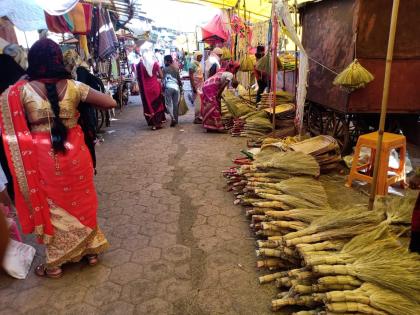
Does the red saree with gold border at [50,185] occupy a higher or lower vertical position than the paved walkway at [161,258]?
higher

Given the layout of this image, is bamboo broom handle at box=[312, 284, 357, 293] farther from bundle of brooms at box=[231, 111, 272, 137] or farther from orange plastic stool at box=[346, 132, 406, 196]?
bundle of brooms at box=[231, 111, 272, 137]

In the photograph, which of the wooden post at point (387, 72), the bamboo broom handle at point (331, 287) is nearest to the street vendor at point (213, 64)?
the wooden post at point (387, 72)

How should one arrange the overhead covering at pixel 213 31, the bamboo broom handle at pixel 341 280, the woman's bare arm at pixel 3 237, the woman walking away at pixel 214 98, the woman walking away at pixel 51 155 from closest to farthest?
the woman's bare arm at pixel 3 237
the bamboo broom handle at pixel 341 280
the woman walking away at pixel 51 155
the woman walking away at pixel 214 98
the overhead covering at pixel 213 31

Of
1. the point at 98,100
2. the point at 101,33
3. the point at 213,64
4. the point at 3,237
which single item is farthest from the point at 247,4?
the point at 3,237

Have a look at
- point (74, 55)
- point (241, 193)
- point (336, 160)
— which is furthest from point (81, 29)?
point (336, 160)

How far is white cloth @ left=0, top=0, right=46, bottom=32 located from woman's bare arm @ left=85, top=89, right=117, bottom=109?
1.80 m

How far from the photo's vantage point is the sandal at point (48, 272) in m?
2.83

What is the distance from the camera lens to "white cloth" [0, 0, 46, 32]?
3565 millimetres

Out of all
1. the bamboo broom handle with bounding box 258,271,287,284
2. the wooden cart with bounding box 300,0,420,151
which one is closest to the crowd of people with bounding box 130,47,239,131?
the wooden cart with bounding box 300,0,420,151

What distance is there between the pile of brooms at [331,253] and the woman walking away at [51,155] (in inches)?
63.1

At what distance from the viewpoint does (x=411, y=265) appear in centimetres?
212

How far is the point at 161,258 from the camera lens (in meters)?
3.08

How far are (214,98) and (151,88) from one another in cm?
167

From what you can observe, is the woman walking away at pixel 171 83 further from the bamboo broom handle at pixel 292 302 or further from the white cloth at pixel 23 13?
Answer: the bamboo broom handle at pixel 292 302
